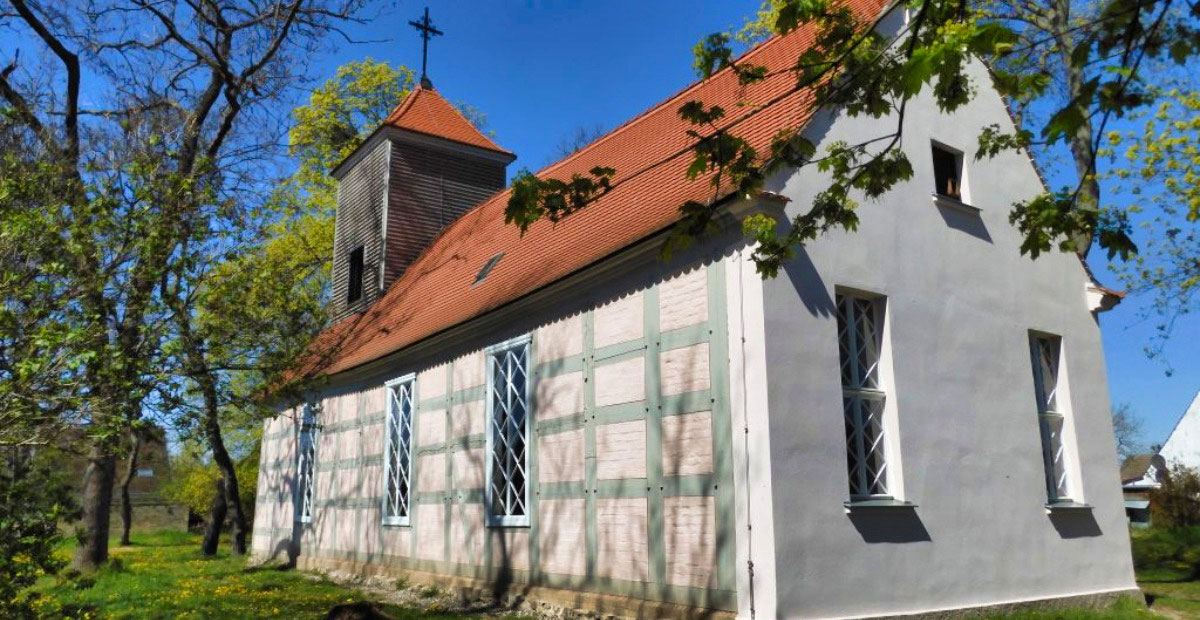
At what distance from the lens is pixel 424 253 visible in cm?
1853

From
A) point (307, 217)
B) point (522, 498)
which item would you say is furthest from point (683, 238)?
point (307, 217)

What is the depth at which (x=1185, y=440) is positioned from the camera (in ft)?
124

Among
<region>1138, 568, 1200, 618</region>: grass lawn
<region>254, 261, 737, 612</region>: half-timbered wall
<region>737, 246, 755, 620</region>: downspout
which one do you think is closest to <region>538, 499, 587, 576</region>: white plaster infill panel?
<region>254, 261, 737, 612</region>: half-timbered wall

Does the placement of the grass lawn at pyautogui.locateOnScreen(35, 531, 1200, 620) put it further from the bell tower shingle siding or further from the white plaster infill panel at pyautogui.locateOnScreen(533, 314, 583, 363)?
the bell tower shingle siding

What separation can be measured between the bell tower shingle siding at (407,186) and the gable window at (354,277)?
0.07m

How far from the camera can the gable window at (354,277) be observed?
19578 millimetres

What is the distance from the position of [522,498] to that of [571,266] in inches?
115

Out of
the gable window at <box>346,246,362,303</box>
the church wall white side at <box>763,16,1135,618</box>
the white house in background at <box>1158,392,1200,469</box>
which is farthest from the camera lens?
the white house in background at <box>1158,392,1200,469</box>

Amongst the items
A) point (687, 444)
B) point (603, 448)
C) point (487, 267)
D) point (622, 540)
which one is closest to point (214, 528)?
point (487, 267)

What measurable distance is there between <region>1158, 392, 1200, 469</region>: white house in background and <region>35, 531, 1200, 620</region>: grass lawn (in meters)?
26.5

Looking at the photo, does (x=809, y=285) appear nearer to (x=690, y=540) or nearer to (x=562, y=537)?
(x=690, y=540)

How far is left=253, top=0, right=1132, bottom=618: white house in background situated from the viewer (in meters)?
7.85

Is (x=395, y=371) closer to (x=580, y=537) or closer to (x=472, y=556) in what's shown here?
(x=472, y=556)

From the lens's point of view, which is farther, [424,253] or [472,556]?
[424,253]
